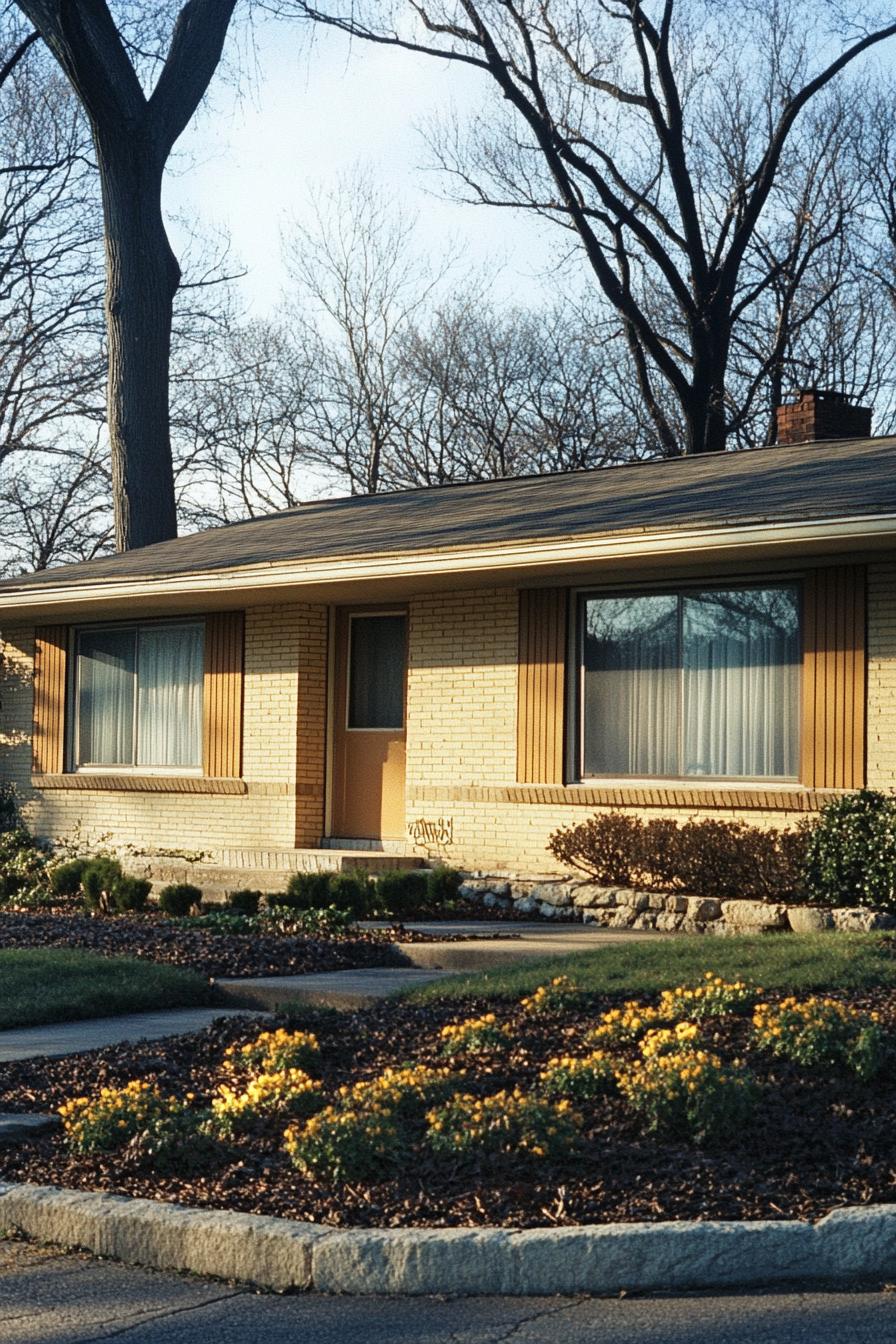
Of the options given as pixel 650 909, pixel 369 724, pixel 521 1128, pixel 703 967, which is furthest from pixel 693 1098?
pixel 369 724

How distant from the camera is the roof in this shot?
13461 millimetres

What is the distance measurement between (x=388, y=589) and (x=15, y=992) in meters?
7.16

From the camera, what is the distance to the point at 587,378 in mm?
39750

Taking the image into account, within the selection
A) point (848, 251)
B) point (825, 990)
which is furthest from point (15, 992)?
point (848, 251)

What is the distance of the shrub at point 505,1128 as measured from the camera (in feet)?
19.7

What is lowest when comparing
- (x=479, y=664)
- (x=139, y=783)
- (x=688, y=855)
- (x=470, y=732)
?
(x=688, y=855)

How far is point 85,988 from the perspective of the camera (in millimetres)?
10258

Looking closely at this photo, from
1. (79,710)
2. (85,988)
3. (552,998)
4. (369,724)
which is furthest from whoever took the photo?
(79,710)

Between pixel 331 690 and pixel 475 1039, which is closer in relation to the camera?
pixel 475 1039

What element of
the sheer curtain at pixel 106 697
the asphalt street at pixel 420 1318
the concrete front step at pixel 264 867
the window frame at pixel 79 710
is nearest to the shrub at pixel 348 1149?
the asphalt street at pixel 420 1318

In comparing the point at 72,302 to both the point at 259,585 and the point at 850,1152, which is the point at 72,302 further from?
the point at 850,1152

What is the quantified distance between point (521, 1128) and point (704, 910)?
7319mm

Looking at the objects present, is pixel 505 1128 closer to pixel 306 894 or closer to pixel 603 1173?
pixel 603 1173

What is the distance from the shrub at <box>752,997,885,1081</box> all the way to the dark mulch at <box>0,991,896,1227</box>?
77mm
